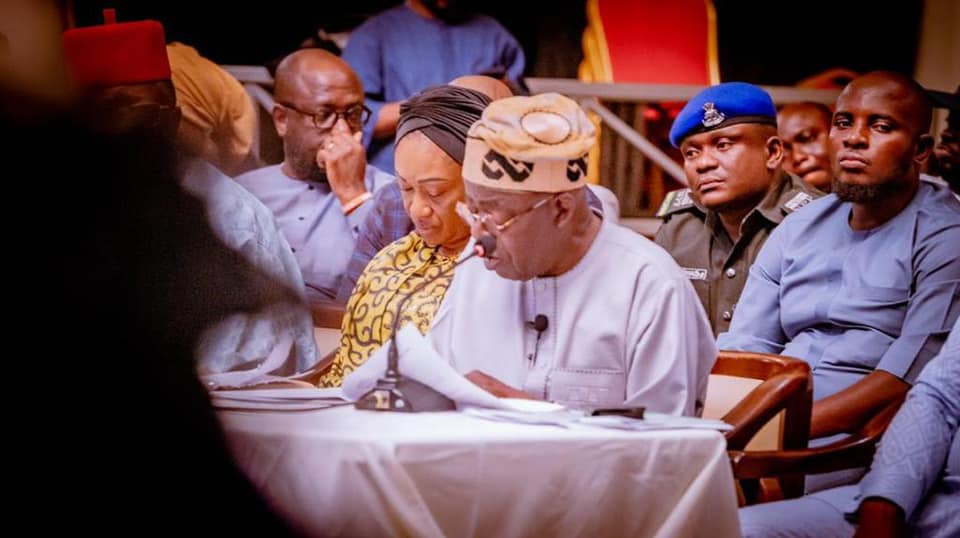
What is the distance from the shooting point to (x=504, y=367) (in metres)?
2.02

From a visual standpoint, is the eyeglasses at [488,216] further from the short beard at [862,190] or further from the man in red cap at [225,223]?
the short beard at [862,190]

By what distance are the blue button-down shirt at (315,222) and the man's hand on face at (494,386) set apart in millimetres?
858

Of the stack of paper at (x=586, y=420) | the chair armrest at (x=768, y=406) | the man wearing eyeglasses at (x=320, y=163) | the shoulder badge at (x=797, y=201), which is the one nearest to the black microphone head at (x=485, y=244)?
the stack of paper at (x=586, y=420)

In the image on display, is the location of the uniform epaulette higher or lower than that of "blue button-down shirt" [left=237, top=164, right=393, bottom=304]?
higher

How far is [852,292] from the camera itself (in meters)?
2.28

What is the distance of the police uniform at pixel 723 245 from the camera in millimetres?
2523

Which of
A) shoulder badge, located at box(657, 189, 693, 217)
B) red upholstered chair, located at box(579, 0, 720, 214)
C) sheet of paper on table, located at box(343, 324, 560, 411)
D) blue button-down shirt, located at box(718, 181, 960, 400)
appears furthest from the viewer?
red upholstered chair, located at box(579, 0, 720, 214)

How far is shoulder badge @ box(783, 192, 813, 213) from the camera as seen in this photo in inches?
98.3

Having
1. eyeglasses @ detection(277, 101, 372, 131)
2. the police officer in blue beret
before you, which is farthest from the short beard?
eyeglasses @ detection(277, 101, 372, 131)

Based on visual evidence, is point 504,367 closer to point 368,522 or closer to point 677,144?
point 368,522

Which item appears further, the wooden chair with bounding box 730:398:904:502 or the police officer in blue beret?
the police officer in blue beret

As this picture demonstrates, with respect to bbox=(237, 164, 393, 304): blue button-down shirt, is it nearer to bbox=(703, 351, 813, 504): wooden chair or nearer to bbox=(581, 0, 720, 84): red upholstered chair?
bbox=(581, 0, 720, 84): red upholstered chair

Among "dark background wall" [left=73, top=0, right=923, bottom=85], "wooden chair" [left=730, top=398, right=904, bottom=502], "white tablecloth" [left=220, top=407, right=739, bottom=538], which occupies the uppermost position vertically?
"dark background wall" [left=73, top=0, right=923, bottom=85]

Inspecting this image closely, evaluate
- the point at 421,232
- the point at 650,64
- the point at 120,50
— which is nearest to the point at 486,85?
the point at 421,232
